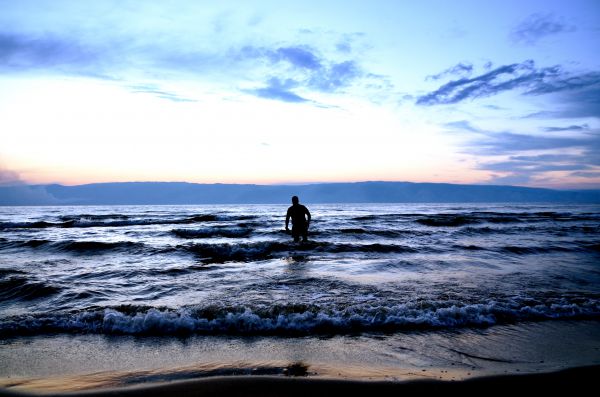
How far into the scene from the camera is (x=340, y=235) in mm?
20453

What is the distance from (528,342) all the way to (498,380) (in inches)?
60.1

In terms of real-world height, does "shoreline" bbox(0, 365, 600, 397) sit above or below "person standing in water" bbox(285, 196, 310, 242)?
below

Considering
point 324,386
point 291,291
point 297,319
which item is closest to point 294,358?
point 324,386

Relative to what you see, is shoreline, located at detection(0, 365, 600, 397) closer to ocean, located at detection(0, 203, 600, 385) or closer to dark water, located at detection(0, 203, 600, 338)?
ocean, located at detection(0, 203, 600, 385)

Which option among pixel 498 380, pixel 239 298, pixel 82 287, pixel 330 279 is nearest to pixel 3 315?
pixel 82 287

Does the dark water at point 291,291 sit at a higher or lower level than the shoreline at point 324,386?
lower

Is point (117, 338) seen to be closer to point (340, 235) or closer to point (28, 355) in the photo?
point (28, 355)

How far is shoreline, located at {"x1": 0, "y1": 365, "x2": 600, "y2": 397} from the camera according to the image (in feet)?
10.1

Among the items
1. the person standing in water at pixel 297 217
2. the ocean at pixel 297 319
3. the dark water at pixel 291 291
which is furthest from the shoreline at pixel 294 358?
the person standing in water at pixel 297 217

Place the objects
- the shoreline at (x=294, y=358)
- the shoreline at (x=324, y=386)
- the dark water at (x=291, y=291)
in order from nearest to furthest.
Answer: the shoreline at (x=324, y=386), the shoreline at (x=294, y=358), the dark water at (x=291, y=291)

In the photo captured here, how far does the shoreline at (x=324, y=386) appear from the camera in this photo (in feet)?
10.1

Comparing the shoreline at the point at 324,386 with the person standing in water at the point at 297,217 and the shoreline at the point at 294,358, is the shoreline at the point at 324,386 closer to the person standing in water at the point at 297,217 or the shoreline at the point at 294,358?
the shoreline at the point at 294,358

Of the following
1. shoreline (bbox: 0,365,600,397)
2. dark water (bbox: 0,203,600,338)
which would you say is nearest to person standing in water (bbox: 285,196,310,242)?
dark water (bbox: 0,203,600,338)

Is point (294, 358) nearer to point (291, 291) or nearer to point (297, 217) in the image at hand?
point (291, 291)
